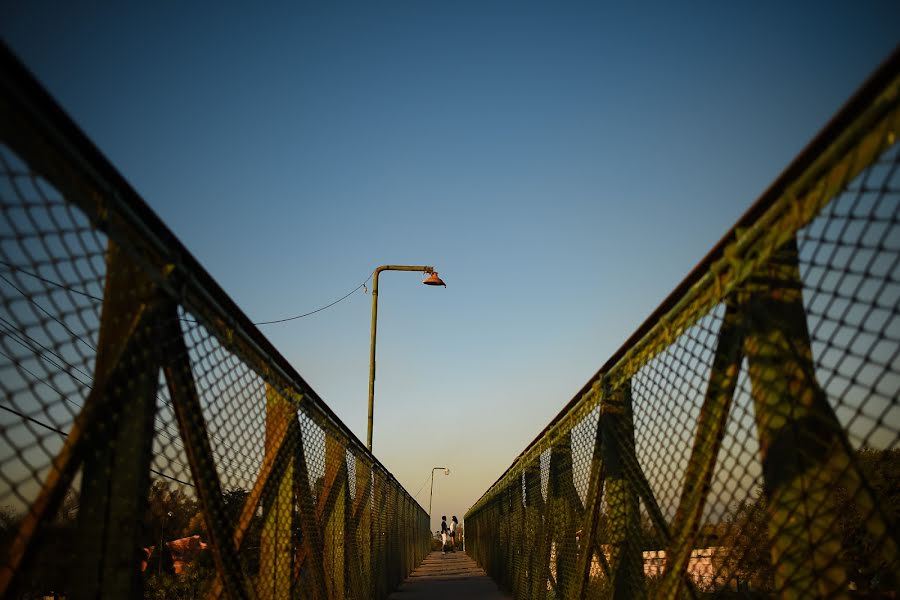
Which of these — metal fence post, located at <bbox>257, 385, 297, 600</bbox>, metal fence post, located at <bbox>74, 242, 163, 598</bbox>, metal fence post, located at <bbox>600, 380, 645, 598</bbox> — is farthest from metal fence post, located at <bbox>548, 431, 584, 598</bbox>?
metal fence post, located at <bbox>74, 242, 163, 598</bbox>

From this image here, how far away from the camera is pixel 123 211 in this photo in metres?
1.83

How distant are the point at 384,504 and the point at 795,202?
8.07 meters

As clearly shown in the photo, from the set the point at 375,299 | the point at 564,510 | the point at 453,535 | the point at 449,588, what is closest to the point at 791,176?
the point at 564,510

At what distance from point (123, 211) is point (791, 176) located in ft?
6.51

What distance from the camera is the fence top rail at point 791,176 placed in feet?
4.61

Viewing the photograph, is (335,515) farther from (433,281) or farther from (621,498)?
(433,281)

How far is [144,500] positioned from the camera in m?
1.92

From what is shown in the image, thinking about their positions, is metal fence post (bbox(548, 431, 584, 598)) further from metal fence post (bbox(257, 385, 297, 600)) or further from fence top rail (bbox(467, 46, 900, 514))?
metal fence post (bbox(257, 385, 297, 600))

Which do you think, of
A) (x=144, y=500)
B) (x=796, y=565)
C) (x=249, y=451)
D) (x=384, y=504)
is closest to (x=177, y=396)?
(x=144, y=500)

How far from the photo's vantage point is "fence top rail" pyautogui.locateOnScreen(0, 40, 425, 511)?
143cm

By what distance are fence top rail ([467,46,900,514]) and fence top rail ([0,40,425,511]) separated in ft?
6.19

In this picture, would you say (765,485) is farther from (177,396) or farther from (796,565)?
(177,396)

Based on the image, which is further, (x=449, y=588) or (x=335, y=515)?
(x=449, y=588)

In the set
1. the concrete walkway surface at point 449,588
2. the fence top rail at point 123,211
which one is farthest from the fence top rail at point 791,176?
the concrete walkway surface at point 449,588
